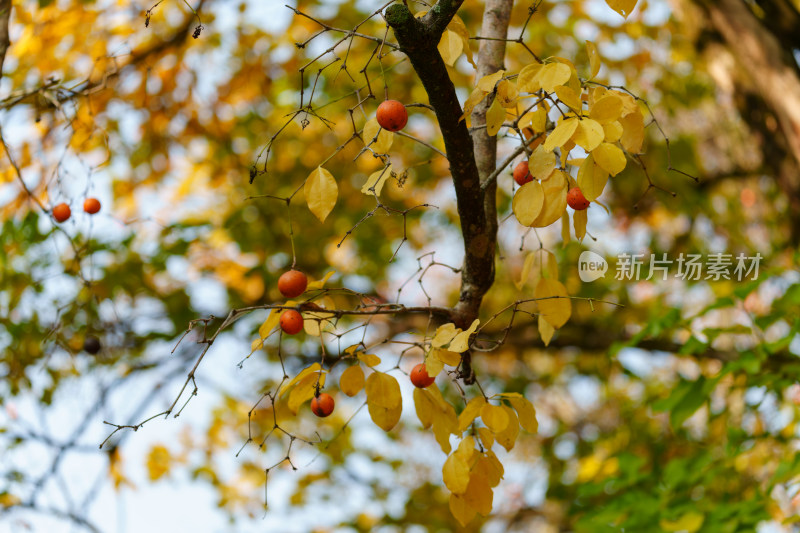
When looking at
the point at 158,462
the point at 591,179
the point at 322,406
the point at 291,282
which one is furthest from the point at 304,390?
the point at 158,462

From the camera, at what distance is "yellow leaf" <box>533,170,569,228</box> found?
923 millimetres

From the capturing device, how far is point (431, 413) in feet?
3.44

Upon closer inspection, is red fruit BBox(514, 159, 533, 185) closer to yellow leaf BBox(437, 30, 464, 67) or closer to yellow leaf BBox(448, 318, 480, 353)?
yellow leaf BBox(437, 30, 464, 67)

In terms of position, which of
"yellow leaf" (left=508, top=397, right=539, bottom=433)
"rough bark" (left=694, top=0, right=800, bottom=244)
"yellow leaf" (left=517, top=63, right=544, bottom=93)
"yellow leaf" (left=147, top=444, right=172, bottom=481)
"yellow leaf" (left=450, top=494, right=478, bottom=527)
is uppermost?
"rough bark" (left=694, top=0, right=800, bottom=244)

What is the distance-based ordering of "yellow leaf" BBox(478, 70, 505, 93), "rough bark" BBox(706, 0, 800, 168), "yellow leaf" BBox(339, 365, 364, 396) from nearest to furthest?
"yellow leaf" BBox(478, 70, 505, 93) < "yellow leaf" BBox(339, 365, 364, 396) < "rough bark" BBox(706, 0, 800, 168)

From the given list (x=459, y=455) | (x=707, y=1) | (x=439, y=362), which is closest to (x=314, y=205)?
(x=439, y=362)

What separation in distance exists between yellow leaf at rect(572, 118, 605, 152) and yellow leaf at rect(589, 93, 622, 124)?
30mm

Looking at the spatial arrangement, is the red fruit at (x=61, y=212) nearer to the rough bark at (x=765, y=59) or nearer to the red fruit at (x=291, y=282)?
→ the red fruit at (x=291, y=282)

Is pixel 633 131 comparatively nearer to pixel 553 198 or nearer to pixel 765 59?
pixel 553 198

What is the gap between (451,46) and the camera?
1.10 m

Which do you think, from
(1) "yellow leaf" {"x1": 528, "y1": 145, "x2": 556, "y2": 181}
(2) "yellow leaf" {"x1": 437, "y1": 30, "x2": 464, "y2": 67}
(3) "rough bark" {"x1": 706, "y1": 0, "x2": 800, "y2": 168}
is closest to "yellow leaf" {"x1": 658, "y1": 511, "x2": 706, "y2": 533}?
(1) "yellow leaf" {"x1": 528, "y1": 145, "x2": 556, "y2": 181}

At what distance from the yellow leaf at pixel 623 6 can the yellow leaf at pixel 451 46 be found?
0.27 metres

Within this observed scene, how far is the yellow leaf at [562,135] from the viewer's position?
833 millimetres

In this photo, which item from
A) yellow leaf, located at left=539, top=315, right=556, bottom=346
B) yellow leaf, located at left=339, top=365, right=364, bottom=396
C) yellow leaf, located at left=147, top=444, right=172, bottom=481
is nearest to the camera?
yellow leaf, located at left=339, top=365, right=364, bottom=396
